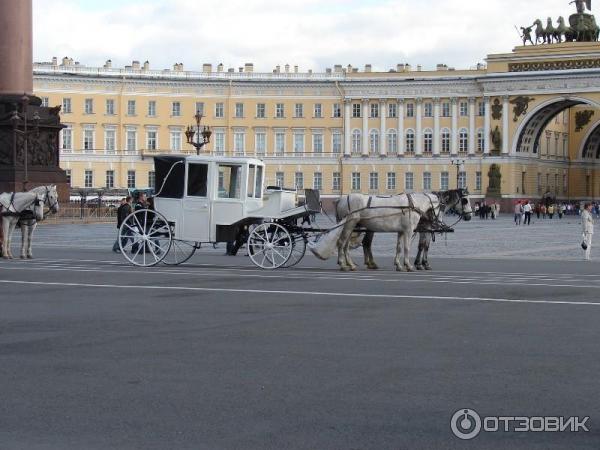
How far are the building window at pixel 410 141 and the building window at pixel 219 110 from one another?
15.3 m

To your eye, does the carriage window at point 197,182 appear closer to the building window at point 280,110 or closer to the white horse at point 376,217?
the white horse at point 376,217

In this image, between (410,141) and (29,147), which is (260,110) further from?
(29,147)

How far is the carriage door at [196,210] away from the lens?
2209cm

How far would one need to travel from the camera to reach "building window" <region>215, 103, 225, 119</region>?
10412 centimetres

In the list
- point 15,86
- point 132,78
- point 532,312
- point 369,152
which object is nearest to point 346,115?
point 369,152

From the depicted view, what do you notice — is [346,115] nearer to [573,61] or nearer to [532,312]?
[573,61]

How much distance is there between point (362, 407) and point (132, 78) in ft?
312

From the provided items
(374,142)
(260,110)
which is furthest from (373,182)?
(260,110)

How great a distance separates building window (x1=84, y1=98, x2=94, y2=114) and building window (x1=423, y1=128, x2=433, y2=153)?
27.0 metres

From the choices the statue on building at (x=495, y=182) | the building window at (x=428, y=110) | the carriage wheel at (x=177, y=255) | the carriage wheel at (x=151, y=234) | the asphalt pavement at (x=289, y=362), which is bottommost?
the asphalt pavement at (x=289, y=362)

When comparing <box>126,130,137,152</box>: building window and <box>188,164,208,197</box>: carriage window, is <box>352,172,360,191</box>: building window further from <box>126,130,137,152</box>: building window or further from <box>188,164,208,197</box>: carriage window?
<box>188,164,208,197</box>: carriage window

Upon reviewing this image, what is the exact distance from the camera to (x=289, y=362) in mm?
9875

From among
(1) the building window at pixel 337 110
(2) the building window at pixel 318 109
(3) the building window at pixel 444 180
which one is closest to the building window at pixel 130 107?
(2) the building window at pixel 318 109

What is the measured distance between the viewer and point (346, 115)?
105188 millimetres
